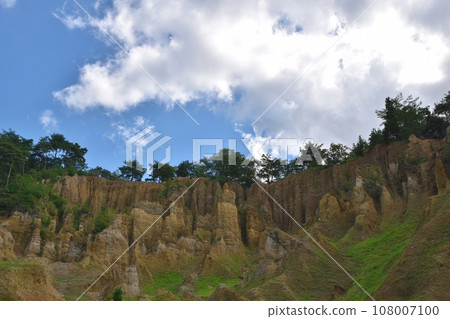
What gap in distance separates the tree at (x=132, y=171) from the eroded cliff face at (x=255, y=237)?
42.5 ft

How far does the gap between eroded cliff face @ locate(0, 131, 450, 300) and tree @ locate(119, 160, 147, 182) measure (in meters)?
13.0

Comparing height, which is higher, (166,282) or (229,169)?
(229,169)

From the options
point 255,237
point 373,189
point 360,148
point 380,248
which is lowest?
point 380,248

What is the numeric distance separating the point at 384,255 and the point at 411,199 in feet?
29.3

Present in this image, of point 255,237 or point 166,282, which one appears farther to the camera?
point 255,237

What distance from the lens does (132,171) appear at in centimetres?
6662

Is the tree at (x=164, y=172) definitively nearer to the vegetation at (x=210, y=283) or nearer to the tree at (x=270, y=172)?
the tree at (x=270, y=172)

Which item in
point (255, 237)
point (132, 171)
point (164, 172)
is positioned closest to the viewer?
point (255, 237)

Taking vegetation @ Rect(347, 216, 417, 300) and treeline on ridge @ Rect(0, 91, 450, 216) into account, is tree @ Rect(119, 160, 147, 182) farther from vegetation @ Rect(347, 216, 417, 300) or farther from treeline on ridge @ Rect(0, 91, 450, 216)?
vegetation @ Rect(347, 216, 417, 300)

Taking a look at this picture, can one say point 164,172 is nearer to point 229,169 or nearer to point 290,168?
point 229,169

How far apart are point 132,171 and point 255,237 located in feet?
102

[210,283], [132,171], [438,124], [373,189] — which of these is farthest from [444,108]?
[132,171]

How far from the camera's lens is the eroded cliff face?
1752 centimetres

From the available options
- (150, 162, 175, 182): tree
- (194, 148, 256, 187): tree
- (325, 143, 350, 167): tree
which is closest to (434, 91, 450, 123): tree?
(325, 143, 350, 167): tree
